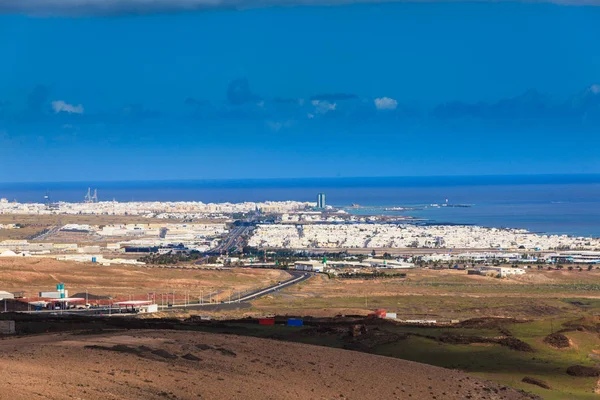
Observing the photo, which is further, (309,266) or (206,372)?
(309,266)

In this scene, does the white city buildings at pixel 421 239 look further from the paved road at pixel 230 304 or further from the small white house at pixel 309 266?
the paved road at pixel 230 304

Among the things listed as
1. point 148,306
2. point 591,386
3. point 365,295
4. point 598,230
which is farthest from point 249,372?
point 598,230

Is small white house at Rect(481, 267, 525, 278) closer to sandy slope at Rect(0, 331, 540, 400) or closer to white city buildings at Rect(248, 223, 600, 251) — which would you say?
white city buildings at Rect(248, 223, 600, 251)

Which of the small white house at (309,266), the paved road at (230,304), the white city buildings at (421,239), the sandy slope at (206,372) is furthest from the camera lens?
the white city buildings at (421,239)

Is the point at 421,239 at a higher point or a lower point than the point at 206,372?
higher

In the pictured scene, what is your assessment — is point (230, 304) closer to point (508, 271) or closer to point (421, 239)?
point (508, 271)

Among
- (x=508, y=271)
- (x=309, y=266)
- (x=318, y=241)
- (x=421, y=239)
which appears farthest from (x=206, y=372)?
(x=318, y=241)

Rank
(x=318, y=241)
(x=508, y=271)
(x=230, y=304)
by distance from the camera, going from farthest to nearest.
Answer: (x=318, y=241) → (x=508, y=271) → (x=230, y=304)

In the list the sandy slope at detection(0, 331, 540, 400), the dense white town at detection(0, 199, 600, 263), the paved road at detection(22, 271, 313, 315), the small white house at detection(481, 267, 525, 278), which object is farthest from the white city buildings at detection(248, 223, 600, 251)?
the sandy slope at detection(0, 331, 540, 400)

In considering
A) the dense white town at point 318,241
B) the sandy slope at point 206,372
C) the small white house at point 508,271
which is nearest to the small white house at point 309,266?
the small white house at point 508,271
